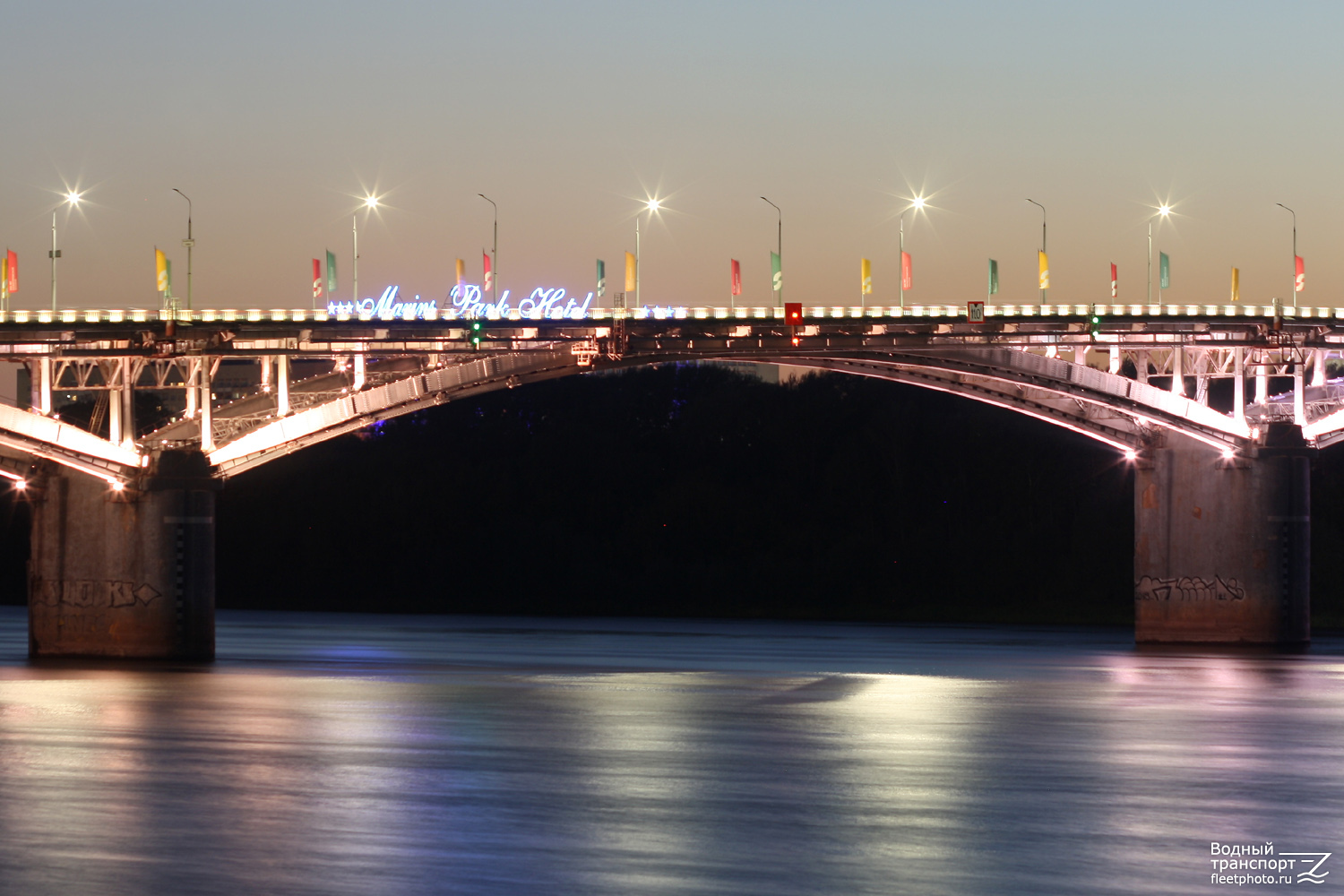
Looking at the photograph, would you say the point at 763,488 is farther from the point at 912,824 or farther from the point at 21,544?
the point at 912,824

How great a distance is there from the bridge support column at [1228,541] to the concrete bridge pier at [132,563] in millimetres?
32069

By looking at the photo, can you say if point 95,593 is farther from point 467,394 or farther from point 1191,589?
point 1191,589

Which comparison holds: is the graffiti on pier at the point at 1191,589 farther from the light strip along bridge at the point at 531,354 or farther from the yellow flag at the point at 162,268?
the yellow flag at the point at 162,268

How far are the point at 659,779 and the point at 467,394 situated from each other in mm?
35259

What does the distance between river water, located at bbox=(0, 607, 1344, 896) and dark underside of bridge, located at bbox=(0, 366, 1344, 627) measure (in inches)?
1728

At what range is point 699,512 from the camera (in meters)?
105

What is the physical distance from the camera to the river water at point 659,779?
1898cm

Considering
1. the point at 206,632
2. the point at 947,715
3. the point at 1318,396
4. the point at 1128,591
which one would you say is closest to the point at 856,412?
the point at 1128,591

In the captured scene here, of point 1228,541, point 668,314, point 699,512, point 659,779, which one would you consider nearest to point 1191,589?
point 1228,541

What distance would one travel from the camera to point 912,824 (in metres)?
21.9

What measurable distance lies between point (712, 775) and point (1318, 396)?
47878mm

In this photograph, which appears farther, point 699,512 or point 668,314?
point 699,512

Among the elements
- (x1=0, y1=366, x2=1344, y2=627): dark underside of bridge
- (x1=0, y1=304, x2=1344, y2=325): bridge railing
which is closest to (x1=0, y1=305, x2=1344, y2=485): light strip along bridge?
(x1=0, y1=304, x2=1344, y2=325): bridge railing

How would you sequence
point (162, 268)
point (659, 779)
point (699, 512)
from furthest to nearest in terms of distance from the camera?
point (699, 512)
point (162, 268)
point (659, 779)
